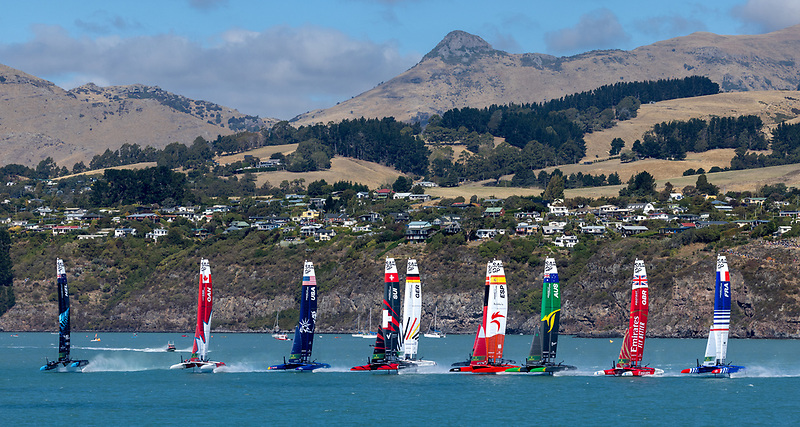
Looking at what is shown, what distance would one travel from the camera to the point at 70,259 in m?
179

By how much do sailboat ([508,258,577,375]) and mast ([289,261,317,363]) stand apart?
48.9 feet

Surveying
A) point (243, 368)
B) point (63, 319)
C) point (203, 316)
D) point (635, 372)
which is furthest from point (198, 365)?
point (635, 372)

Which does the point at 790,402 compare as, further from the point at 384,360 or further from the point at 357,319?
the point at 357,319

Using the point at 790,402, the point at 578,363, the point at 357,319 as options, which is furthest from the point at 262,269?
the point at 790,402

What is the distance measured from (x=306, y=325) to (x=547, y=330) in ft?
56.3

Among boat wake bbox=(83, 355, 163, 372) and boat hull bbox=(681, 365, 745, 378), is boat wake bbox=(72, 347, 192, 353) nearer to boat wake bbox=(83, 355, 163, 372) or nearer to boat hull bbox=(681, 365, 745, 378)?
boat wake bbox=(83, 355, 163, 372)

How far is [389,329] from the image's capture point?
7931 centimetres

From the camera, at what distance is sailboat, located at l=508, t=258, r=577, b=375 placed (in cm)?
7369

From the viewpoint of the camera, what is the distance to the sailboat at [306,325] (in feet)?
255

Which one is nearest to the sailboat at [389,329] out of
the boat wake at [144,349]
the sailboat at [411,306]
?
the sailboat at [411,306]

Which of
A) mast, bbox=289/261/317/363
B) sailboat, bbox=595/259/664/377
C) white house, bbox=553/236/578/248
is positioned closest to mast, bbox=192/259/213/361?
mast, bbox=289/261/317/363

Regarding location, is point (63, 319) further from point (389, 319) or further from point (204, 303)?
point (389, 319)

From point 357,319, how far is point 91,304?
43.7 metres

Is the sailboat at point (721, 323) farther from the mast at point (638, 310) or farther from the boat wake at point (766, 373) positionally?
the mast at point (638, 310)
